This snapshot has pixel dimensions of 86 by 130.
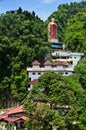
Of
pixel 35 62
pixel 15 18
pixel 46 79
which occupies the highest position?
pixel 15 18

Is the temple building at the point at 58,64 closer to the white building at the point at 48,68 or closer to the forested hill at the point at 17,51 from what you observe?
the white building at the point at 48,68

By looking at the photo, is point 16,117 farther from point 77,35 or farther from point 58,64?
point 77,35

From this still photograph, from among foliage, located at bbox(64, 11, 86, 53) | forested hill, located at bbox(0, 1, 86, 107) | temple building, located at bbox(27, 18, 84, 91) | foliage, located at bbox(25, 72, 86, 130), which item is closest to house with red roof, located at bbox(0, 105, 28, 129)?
forested hill, located at bbox(0, 1, 86, 107)

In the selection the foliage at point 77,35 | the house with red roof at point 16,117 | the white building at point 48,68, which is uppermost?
the foliage at point 77,35

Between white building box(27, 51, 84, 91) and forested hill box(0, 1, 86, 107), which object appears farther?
forested hill box(0, 1, 86, 107)

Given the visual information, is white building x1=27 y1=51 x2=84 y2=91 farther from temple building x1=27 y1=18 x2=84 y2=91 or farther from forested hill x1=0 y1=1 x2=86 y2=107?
forested hill x1=0 y1=1 x2=86 y2=107

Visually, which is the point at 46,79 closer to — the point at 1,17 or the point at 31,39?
the point at 31,39

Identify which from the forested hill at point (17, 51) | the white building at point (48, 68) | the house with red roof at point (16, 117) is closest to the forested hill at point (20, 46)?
the forested hill at point (17, 51)

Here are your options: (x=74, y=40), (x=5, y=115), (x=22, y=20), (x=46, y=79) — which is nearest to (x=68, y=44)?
(x=74, y=40)
